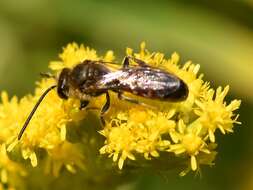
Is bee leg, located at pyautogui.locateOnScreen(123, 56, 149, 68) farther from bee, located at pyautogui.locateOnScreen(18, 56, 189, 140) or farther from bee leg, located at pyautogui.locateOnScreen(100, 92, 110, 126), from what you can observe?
bee leg, located at pyautogui.locateOnScreen(100, 92, 110, 126)

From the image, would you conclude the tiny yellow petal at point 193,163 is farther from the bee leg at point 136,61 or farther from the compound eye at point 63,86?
the compound eye at point 63,86

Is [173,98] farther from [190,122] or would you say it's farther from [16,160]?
[16,160]

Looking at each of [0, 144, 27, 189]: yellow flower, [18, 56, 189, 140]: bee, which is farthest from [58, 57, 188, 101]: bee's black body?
[0, 144, 27, 189]: yellow flower

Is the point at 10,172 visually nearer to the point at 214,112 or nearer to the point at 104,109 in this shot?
the point at 104,109

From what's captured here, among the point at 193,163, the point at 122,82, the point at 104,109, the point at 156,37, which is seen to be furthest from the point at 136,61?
the point at 156,37

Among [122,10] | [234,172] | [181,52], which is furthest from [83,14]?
[234,172]

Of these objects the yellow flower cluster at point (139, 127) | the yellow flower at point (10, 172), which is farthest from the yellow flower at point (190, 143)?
the yellow flower at point (10, 172)

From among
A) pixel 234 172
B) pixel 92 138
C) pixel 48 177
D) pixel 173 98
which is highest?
pixel 173 98
